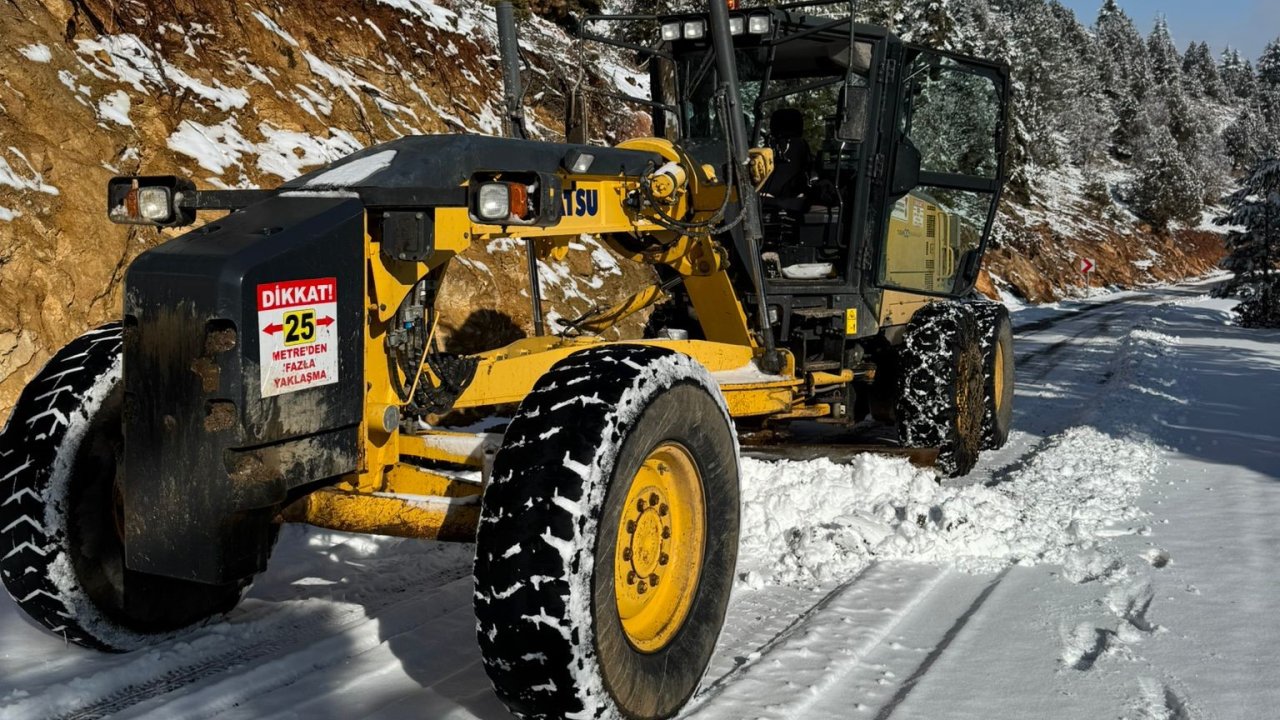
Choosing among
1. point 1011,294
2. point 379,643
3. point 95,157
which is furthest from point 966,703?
point 1011,294

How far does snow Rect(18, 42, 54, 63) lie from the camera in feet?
27.0

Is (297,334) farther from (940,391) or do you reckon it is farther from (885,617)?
(940,391)

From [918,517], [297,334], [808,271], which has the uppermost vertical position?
[808,271]

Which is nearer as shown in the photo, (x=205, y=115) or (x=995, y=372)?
(x=995, y=372)

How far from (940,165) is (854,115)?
6.72ft

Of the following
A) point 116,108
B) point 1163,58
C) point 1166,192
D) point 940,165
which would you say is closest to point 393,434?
point 940,165

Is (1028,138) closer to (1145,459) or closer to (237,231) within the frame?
(1145,459)

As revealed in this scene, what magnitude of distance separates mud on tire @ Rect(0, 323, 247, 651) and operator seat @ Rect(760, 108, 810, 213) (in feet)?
14.7

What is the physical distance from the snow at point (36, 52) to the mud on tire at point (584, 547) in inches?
273

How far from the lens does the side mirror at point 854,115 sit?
230 inches

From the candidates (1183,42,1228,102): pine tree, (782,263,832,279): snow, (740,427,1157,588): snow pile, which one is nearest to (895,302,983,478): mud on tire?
(740,427,1157,588): snow pile

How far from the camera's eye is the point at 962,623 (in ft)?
14.1

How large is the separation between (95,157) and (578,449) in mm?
6789

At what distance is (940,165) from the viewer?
25.1 ft
